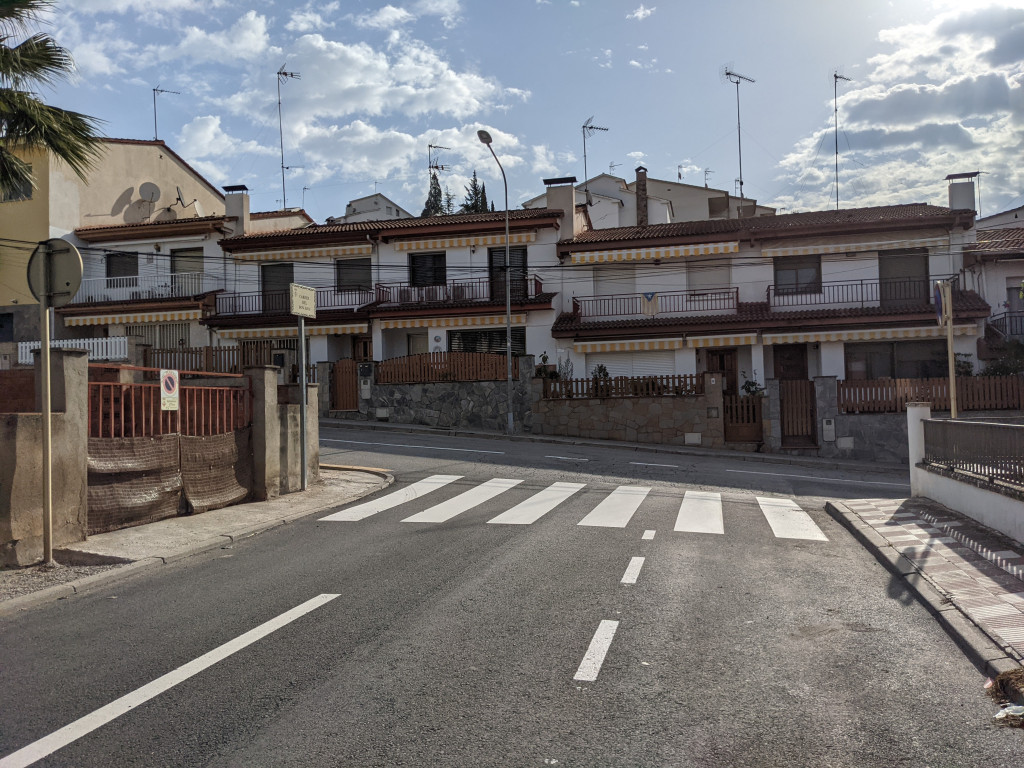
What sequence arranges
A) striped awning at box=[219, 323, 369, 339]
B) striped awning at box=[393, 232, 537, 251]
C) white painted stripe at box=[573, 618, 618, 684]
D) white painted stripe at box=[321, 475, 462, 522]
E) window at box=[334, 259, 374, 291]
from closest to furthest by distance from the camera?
white painted stripe at box=[573, 618, 618, 684]
white painted stripe at box=[321, 475, 462, 522]
striped awning at box=[393, 232, 537, 251]
striped awning at box=[219, 323, 369, 339]
window at box=[334, 259, 374, 291]

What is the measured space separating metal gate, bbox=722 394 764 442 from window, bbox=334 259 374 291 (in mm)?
16770

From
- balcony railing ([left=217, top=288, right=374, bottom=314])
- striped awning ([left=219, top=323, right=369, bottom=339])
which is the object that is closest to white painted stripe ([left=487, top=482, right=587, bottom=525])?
striped awning ([left=219, top=323, right=369, bottom=339])

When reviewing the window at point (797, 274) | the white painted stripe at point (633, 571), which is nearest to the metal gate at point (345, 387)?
the window at point (797, 274)

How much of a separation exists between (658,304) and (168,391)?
24.8 metres

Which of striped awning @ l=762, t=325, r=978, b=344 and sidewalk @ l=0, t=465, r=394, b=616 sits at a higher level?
striped awning @ l=762, t=325, r=978, b=344

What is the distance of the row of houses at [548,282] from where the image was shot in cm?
3062

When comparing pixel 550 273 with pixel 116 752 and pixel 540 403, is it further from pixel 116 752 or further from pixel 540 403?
pixel 116 752

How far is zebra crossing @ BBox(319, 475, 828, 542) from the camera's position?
1080cm

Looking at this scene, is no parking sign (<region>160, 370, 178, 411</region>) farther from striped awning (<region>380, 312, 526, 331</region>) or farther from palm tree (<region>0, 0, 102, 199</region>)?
striped awning (<region>380, 312, 526, 331</region>)

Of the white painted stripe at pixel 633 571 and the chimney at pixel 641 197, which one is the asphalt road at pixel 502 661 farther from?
the chimney at pixel 641 197

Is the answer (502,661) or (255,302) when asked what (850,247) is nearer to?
(255,302)

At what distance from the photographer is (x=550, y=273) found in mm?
33906

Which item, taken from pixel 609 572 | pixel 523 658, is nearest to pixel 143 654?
pixel 523 658

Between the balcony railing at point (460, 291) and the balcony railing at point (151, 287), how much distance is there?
822 cm
